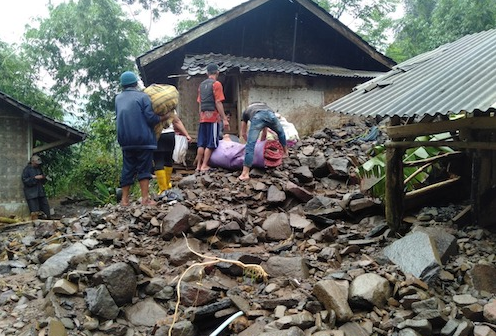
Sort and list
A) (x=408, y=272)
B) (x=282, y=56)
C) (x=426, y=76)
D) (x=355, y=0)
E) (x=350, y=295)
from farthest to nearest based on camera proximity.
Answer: (x=355, y=0), (x=282, y=56), (x=426, y=76), (x=408, y=272), (x=350, y=295)

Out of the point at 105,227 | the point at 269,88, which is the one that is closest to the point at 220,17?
the point at 269,88

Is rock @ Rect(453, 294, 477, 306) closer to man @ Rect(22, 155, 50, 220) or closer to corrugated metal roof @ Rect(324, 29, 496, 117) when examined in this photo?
corrugated metal roof @ Rect(324, 29, 496, 117)

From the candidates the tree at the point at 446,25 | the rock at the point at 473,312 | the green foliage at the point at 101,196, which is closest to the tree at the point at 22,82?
the green foliage at the point at 101,196

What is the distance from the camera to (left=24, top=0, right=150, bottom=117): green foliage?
1658 centimetres

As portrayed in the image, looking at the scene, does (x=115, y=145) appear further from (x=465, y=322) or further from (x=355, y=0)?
(x=465, y=322)

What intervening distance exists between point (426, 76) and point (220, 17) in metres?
6.47

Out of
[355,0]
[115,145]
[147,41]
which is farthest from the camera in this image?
[147,41]

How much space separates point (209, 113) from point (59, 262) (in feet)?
11.8

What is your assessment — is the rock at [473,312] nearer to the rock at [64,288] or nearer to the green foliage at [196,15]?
the rock at [64,288]

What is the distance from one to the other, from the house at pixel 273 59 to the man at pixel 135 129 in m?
3.34

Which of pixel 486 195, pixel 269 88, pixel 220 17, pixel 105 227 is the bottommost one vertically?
pixel 105 227

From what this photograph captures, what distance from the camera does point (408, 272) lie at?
11.8 feet

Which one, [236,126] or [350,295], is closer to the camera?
[350,295]

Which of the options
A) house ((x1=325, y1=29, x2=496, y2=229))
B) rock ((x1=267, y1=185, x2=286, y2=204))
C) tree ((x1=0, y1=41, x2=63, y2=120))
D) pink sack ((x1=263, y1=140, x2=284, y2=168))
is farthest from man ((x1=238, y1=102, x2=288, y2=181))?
tree ((x1=0, y1=41, x2=63, y2=120))
